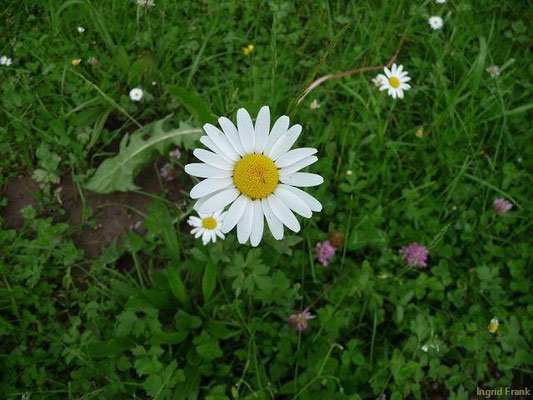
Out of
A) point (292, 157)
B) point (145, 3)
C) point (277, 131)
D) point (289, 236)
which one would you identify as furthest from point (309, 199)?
point (145, 3)

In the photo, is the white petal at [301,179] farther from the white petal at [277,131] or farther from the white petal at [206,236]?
the white petal at [206,236]

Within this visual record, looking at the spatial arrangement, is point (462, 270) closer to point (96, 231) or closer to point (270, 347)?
point (270, 347)

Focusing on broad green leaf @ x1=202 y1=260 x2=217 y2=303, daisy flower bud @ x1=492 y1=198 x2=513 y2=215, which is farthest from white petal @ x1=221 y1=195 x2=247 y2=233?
daisy flower bud @ x1=492 y1=198 x2=513 y2=215

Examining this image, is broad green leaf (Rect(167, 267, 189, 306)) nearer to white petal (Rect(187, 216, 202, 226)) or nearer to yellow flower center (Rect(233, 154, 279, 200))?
white petal (Rect(187, 216, 202, 226))

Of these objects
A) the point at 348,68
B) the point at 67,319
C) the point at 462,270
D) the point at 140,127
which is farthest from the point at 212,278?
the point at 348,68

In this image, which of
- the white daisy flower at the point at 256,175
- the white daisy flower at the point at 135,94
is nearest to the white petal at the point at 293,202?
the white daisy flower at the point at 256,175
